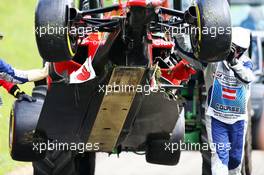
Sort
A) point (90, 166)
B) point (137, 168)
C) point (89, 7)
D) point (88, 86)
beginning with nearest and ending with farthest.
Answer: point (88, 86), point (89, 7), point (90, 166), point (137, 168)

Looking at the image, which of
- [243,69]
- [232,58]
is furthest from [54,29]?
[243,69]

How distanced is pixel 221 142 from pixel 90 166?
218 centimetres

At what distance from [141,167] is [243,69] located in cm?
412

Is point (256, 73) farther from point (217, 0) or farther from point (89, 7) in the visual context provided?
point (217, 0)

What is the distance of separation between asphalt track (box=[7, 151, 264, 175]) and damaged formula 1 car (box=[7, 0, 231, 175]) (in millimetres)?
2451

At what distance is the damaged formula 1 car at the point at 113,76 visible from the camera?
26.5 ft

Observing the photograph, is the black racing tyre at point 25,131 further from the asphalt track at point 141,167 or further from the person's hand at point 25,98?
the asphalt track at point 141,167

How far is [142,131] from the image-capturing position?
10117mm

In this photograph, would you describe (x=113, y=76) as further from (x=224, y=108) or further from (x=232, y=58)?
(x=224, y=108)

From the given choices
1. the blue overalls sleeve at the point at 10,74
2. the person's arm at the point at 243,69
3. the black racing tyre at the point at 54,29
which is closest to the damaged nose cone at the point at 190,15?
the black racing tyre at the point at 54,29

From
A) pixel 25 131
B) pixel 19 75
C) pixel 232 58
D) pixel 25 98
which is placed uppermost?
pixel 232 58

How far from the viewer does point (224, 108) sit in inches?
422

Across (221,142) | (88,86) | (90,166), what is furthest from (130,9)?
(90,166)

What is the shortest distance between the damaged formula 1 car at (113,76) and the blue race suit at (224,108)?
1.39 feet
